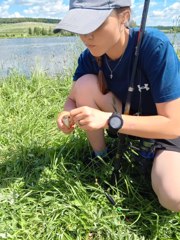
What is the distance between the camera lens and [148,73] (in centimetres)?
183

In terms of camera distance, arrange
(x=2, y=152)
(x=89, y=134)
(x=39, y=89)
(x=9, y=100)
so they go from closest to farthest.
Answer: (x=89, y=134)
(x=2, y=152)
(x=9, y=100)
(x=39, y=89)

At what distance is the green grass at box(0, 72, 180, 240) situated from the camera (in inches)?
72.6

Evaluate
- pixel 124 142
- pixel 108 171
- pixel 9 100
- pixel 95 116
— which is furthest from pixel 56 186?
pixel 9 100

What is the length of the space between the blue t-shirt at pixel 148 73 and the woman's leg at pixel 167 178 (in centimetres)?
26

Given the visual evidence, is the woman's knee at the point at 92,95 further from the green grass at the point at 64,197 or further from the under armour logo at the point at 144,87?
the green grass at the point at 64,197

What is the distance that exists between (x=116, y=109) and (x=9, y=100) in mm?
2029

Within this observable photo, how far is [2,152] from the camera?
2668 mm

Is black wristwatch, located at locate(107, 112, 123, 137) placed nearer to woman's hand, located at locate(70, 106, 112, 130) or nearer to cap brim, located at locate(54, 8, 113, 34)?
woman's hand, located at locate(70, 106, 112, 130)

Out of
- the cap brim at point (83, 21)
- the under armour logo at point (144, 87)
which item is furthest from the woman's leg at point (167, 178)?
the cap brim at point (83, 21)

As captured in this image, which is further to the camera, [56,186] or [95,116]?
[56,186]

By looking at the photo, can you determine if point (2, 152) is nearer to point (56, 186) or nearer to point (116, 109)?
point (56, 186)

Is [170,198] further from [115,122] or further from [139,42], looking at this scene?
[139,42]

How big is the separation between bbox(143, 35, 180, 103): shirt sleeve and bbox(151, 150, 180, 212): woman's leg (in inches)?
12.9

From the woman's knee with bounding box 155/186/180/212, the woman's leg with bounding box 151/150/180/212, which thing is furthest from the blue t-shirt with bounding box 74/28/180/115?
the woman's knee with bounding box 155/186/180/212
